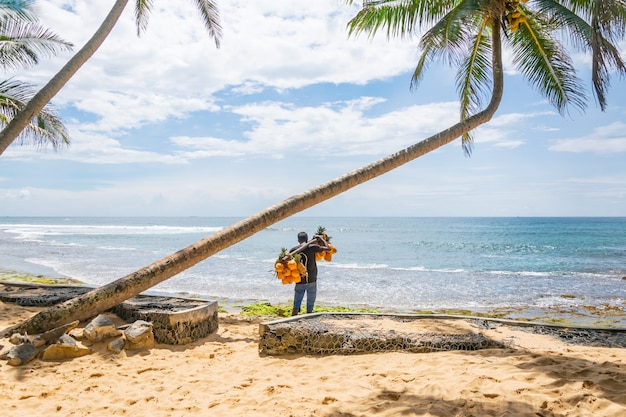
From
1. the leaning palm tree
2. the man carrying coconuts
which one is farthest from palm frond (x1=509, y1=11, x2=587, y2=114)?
the man carrying coconuts

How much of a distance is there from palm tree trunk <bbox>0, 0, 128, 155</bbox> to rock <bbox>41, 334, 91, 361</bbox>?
4.08 m

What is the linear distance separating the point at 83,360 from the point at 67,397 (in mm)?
1082

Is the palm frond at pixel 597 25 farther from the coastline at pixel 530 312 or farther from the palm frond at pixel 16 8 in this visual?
the palm frond at pixel 16 8

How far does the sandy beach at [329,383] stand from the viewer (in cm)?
389

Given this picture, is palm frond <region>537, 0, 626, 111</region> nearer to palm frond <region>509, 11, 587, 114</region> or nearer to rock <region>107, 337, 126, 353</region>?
palm frond <region>509, 11, 587, 114</region>

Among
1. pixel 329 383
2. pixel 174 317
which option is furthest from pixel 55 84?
pixel 329 383

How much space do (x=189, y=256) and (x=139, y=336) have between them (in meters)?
1.27

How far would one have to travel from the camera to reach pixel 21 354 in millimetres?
5352

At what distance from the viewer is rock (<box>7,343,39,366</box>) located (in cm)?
527

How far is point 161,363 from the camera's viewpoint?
18.4 feet

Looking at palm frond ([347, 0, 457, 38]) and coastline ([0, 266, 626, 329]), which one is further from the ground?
palm frond ([347, 0, 457, 38])

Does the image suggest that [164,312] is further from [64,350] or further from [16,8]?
[16,8]

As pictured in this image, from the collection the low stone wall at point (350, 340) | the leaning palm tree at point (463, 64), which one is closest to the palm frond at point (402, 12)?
the leaning palm tree at point (463, 64)

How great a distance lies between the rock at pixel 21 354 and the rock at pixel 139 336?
1.06m
